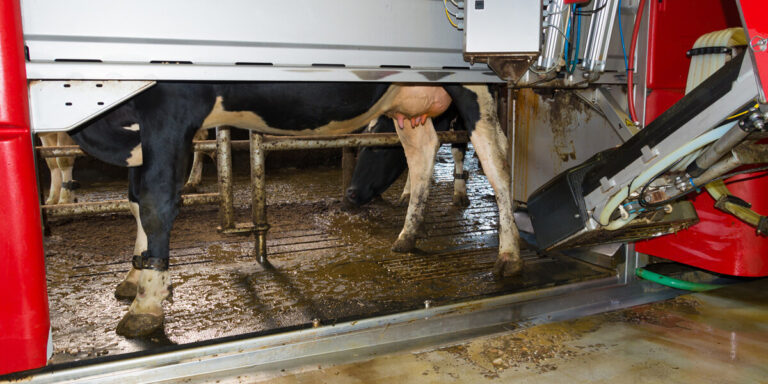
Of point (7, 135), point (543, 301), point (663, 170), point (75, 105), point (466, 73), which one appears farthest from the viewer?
point (543, 301)

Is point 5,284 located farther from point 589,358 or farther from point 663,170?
point 663,170

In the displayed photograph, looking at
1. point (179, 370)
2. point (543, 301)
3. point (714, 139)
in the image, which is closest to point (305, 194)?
point (543, 301)

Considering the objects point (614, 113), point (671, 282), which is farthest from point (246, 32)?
point (671, 282)

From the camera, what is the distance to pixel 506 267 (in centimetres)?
357

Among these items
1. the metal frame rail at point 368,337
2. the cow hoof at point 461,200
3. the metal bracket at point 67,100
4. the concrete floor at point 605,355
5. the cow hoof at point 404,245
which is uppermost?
the metal bracket at point 67,100

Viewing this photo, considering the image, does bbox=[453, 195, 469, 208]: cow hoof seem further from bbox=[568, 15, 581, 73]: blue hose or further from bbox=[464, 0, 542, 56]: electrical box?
bbox=[464, 0, 542, 56]: electrical box

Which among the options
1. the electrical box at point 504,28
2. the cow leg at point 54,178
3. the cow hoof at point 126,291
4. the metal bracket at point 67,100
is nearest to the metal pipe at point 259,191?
the cow hoof at point 126,291

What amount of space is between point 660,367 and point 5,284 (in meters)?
2.49

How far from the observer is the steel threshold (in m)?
2.38

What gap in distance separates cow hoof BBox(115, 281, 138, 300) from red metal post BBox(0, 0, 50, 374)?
42.8 inches

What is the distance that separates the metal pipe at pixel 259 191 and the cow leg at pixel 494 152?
47.9 inches

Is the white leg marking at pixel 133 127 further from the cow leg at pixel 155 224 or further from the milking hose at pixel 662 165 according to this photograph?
the milking hose at pixel 662 165

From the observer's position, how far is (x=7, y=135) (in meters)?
1.99

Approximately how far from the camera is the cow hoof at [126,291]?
320 cm
